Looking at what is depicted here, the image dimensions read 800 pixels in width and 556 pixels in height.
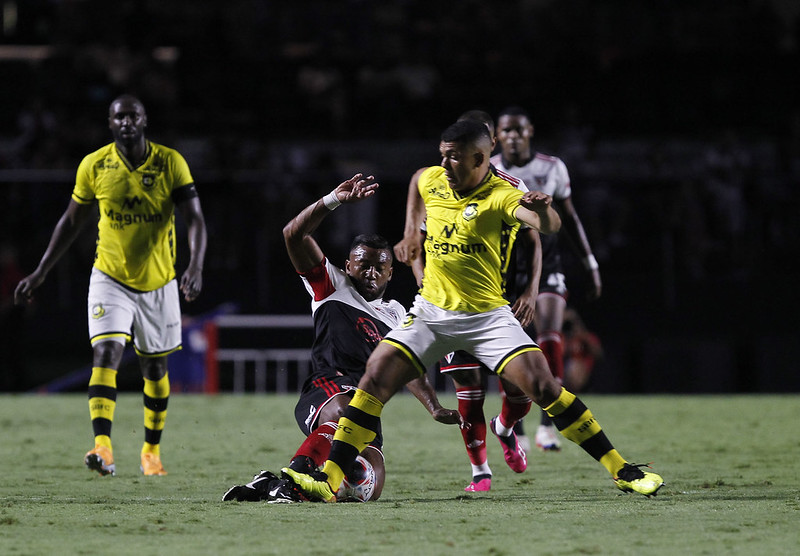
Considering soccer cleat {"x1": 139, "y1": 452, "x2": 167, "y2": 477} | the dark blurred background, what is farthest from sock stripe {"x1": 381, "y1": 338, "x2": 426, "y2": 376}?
the dark blurred background

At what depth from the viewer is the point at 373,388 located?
6195 millimetres

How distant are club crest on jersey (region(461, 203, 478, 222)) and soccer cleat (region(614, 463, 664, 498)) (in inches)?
61.8

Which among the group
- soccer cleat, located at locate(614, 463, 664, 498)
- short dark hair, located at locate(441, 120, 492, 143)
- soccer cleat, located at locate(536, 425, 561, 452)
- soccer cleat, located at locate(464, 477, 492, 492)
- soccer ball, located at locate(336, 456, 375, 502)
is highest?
short dark hair, located at locate(441, 120, 492, 143)

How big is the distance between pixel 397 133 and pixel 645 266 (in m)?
4.44

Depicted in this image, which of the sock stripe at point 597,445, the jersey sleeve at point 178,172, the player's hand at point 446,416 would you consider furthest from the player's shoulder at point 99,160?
the sock stripe at point 597,445

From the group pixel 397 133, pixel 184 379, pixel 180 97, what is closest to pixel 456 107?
pixel 397 133

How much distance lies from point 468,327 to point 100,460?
2.72m

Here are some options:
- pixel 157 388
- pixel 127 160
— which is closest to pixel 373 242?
pixel 127 160

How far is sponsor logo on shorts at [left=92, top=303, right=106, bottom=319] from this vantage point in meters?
8.23

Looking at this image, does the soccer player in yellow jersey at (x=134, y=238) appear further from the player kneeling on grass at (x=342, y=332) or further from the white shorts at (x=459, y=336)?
the white shorts at (x=459, y=336)

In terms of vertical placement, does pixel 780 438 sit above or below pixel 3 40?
below

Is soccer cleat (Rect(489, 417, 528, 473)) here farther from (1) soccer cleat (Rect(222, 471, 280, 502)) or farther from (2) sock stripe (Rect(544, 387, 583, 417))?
(1) soccer cleat (Rect(222, 471, 280, 502))

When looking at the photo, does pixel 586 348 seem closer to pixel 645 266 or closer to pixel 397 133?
pixel 645 266

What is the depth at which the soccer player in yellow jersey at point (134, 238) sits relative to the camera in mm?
8258
